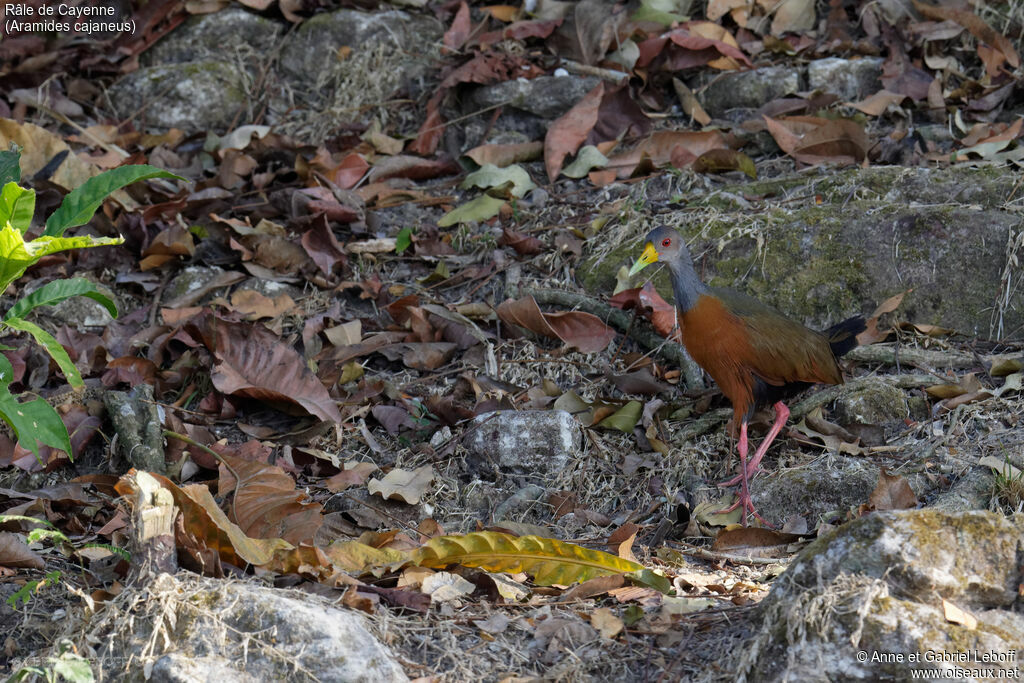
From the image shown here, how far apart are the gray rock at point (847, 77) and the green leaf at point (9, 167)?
13.7ft

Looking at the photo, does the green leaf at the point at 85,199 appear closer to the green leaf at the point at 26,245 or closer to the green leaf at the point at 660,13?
the green leaf at the point at 26,245

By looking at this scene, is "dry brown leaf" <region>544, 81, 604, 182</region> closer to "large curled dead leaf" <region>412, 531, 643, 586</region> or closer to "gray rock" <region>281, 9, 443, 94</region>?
"gray rock" <region>281, 9, 443, 94</region>

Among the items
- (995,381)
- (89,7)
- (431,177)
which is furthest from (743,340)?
(89,7)

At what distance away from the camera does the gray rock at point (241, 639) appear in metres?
2.41

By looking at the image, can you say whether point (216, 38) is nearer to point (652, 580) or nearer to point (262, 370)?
point (262, 370)

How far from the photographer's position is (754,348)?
4113 millimetres

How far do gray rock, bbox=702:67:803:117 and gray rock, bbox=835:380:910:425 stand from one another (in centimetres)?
222

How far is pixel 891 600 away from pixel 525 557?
1108 mm

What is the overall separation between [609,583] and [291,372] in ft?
5.94

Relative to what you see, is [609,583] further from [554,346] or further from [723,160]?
[723,160]

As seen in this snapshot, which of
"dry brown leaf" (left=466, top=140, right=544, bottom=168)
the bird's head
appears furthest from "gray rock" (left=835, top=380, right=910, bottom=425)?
"dry brown leaf" (left=466, top=140, right=544, bottom=168)

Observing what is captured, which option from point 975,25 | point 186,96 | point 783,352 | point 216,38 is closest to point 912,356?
point 783,352

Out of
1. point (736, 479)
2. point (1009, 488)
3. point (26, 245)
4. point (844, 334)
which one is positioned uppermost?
point (26, 245)

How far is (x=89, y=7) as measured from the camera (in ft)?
21.3
